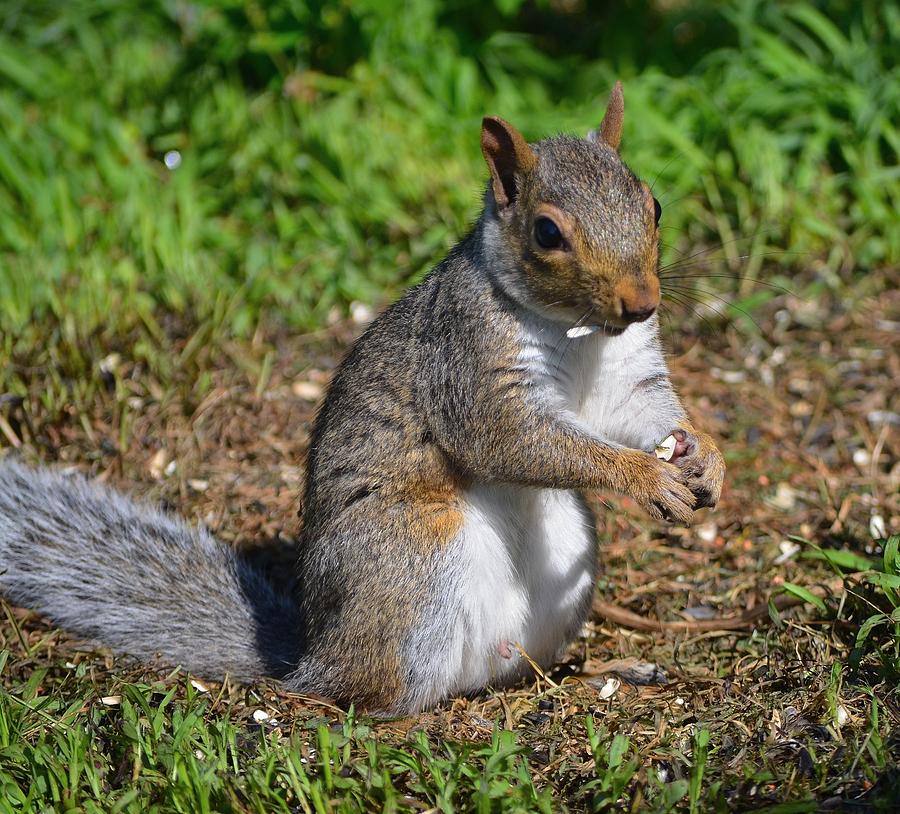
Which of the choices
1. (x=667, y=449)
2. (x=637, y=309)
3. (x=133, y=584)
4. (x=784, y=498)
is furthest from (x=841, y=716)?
(x=133, y=584)

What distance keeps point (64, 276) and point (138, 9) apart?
179 cm

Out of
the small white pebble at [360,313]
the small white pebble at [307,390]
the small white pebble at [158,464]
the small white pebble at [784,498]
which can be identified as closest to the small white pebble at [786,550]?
the small white pebble at [784,498]

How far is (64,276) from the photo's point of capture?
4.69 metres

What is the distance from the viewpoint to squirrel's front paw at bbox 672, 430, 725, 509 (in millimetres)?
2957

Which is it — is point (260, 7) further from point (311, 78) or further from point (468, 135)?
point (468, 135)

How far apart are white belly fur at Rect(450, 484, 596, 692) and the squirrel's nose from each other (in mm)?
586

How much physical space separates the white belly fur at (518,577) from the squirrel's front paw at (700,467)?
33 cm

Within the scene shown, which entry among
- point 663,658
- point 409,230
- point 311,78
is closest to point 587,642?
point 663,658

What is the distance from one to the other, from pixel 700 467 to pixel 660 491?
0.19 meters

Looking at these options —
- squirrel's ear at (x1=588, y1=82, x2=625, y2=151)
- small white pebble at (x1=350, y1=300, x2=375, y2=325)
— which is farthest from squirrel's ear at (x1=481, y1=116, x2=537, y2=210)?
small white pebble at (x1=350, y1=300, x2=375, y2=325)

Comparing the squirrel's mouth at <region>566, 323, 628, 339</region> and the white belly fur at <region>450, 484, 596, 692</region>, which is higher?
the squirrel's mouth at <region>566, 323, 628, 339</region>

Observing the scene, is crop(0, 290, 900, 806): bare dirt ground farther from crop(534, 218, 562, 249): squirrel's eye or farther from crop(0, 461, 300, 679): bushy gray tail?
crop(534, 218, 562, 249): squirrel's eye

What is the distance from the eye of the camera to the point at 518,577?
3.03 meters

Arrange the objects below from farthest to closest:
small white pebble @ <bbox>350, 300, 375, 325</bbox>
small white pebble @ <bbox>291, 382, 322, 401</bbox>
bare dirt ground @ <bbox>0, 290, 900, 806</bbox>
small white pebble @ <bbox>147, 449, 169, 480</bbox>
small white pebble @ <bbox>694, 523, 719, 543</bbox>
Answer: small white pebble @ <bbox>350, 300, 375, 325</bbox> < small white pebble @ <bbox>291, 382, 322, 401</bbox> < small white pebble @ <bbox>147, 449, 169, 480</bbox> < small white pebble @ <bbox>694, 523, 719, 543</bbox> < bare dirt ground @ <bbox>0, 290, 900, 806</bbox>
